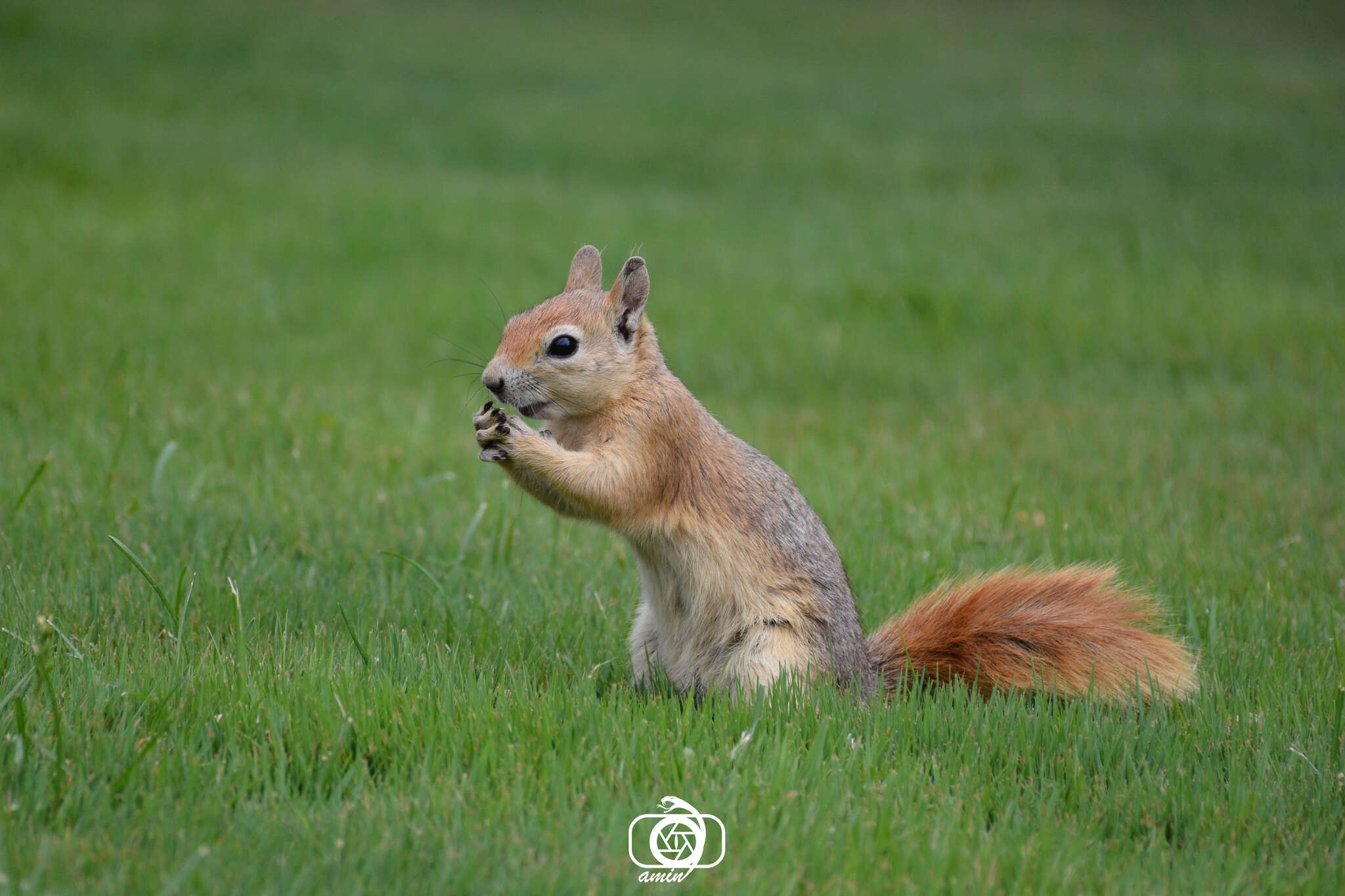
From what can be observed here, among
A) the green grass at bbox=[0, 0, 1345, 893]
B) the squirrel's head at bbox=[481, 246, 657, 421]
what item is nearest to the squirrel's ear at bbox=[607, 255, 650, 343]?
the squirrel's head at bbox=[481, 246, 657, 421]

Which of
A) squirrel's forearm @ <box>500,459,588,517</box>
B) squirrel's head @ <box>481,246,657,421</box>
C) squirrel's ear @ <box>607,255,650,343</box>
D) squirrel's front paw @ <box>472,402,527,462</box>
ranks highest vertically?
squirrel's ear @ <box>607,255,650,343</box>

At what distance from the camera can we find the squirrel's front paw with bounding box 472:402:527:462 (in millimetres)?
2910

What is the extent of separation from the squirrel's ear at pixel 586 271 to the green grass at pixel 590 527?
97 centimetres

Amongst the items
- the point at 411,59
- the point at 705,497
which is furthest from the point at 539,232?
the point at 411,59

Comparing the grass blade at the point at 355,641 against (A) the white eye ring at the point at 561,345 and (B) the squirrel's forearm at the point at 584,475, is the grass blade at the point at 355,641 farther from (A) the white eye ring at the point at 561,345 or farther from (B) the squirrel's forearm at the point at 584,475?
(A) the white eye ring at the point at 561,345

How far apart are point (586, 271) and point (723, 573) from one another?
3.53 feet

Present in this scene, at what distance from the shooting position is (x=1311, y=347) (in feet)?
23.7

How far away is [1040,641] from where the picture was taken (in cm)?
300

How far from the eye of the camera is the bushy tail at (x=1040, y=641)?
9.61 ft

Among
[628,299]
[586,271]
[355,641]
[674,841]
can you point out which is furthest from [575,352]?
[674,841]

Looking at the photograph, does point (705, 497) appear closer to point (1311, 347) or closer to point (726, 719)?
point (726, 719)

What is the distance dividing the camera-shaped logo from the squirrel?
2.31 feet

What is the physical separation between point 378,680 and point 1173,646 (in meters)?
1.94

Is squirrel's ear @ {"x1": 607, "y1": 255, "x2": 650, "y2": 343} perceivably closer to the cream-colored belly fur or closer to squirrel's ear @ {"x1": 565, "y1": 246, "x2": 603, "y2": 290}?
squirrel's ear @ {"x1": 565, "y1": 246, "x2": 603, "y2": 290}
